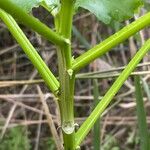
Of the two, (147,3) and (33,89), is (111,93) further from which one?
(33,89)

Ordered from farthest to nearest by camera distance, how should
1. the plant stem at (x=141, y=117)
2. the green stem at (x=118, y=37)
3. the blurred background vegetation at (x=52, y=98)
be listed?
the blurred background vegetation at (x=52, y=98) < the plant stem at (x=141, y=117) < the green stem at (x=118, y=37)

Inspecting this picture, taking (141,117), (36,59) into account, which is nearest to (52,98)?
(141,117)

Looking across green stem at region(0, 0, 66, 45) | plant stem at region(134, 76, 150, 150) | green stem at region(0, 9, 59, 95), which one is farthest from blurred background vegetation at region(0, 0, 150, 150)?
green stem at region(0, 0, 66, 45)

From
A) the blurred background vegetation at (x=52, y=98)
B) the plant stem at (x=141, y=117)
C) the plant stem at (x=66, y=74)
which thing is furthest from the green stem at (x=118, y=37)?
the blurred background vegetation at (x=52, y=98)

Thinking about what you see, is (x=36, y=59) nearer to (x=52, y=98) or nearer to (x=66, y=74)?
(x=66, y=74)

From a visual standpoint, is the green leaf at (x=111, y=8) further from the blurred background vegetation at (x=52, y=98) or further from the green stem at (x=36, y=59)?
the blurred background vegetation at (x=52, y=98)

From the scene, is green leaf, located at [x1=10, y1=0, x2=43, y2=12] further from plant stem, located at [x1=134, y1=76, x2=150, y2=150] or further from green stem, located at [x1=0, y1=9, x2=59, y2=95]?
plant stem, located at [x1=134, y1=76, x2=150, y2=150]
